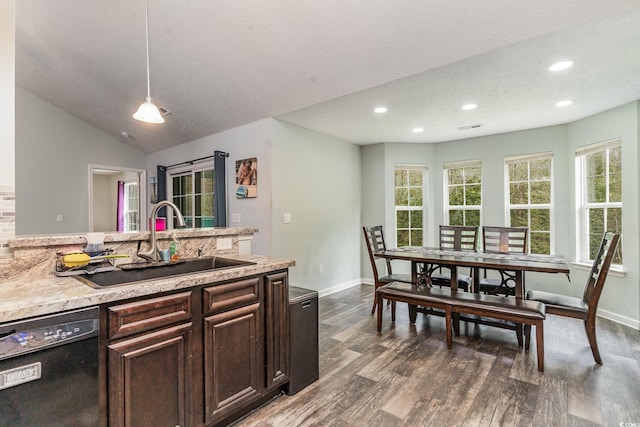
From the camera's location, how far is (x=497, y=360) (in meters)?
2.52

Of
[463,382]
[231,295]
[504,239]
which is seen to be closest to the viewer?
[231,295]

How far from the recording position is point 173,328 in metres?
1.46

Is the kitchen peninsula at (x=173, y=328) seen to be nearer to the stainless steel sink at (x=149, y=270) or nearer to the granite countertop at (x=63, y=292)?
the granite countertop at (x=63, y=292)

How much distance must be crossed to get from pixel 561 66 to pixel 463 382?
8.69 feet

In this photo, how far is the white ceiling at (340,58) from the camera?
2033 mm

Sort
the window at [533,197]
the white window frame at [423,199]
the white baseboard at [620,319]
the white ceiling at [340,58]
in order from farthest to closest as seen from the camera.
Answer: the white window frame at [423,199] < the window at [533,197] < the white baseboard at [620,319] < the white ceiling at [340,58]

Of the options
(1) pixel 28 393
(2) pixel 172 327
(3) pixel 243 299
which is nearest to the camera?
(1) pixel 28 393

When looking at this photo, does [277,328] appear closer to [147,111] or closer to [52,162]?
[147,111]

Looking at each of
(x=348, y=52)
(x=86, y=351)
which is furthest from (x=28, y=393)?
(x=348, y=52)

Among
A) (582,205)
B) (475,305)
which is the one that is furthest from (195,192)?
(582,205)

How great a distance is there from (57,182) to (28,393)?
16.5 feet

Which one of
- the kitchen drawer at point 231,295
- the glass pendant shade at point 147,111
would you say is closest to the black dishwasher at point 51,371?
the kitchen drawer at point 231,295

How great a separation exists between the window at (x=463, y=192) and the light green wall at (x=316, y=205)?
1.53 metres

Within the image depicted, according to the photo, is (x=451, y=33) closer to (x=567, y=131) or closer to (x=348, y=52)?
(x=348, y=52)
